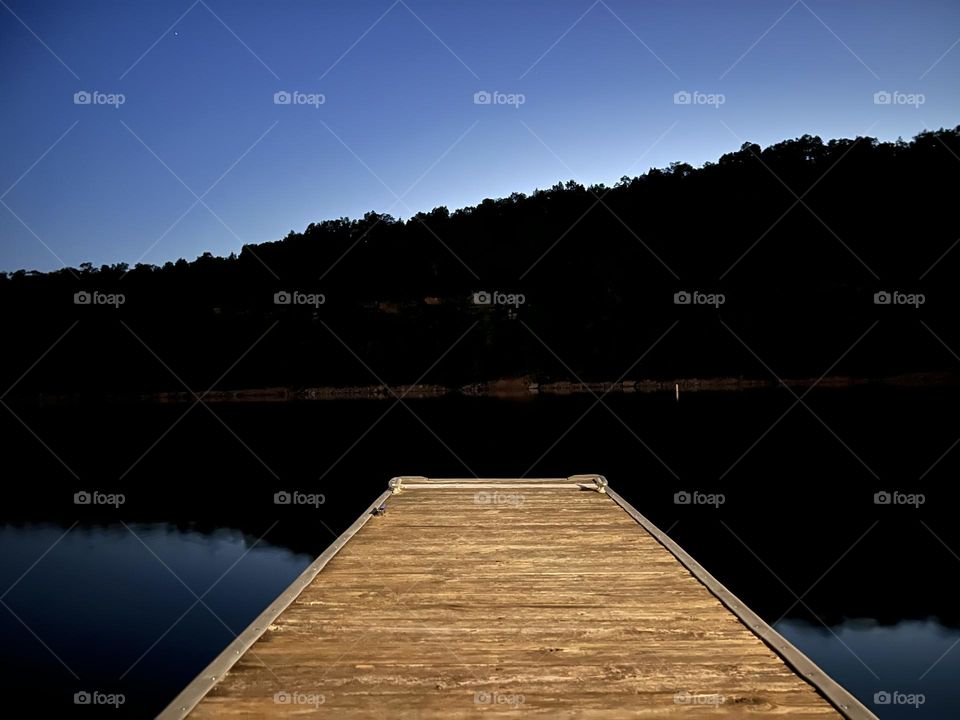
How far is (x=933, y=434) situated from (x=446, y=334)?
183 ft

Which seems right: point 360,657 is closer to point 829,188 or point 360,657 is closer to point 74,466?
point 74,466

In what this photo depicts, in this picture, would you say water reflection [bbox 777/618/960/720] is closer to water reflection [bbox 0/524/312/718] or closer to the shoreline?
water reflection [bbox 0/524/312/718]

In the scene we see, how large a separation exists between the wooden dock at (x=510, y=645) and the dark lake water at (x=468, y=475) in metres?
3.70

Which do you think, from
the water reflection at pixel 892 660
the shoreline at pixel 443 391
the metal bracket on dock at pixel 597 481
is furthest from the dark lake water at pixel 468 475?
the shoreline at pixel 443 391

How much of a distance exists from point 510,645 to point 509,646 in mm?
15

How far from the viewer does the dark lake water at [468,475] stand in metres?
7.65

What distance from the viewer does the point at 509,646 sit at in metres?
3.39

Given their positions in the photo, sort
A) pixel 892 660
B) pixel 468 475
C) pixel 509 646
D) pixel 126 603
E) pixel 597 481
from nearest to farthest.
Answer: pixel 509 646 < pixel 892 660 < pixel 597 481 < pixel 126 603 < pixel 468 475

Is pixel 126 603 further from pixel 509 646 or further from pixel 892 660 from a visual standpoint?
pixel 892 660

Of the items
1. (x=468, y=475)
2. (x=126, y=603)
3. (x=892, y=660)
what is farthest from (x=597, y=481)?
(x=468, y=475)

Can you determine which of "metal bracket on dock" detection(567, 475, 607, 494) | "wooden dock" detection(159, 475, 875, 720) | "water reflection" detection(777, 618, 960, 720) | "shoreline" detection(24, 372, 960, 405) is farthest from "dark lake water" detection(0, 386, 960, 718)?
"shoreline" detection(24, 372, 960, 405)

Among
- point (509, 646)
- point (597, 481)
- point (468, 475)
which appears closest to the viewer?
point (509, 646)

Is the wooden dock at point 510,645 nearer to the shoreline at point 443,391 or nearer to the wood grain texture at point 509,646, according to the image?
the wood grain texture at point 509,646

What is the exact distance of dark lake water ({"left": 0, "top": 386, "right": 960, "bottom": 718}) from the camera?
7.65 m
